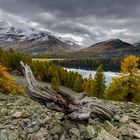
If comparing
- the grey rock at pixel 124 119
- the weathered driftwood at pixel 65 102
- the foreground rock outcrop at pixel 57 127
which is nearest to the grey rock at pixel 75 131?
the foreground rock outcrop at pixel 57 127

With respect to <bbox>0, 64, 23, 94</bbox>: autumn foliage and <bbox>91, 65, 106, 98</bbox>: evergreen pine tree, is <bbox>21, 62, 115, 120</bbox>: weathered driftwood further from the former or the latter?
<bbox>91, 65, 106, 98</bbox>: evergreen pine tree

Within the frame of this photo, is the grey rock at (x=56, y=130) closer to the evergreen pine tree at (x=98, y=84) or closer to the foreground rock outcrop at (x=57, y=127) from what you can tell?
the foreground rock outcrop at (x=57, y=127)

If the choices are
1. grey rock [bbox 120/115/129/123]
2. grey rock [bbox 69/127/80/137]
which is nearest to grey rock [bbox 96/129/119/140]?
grey rock [bbox 69/127/80/137]

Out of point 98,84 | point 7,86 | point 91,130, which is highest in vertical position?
point 91,130

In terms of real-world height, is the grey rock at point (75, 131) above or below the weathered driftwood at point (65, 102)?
below

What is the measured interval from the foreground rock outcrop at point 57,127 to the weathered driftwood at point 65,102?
1.93ft

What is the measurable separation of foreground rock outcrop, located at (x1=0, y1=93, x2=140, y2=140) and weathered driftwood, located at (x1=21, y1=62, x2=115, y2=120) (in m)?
0.59

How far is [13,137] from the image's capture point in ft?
42.7

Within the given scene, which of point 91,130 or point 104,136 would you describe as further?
point 91,130

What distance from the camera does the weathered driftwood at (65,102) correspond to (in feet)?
45.2

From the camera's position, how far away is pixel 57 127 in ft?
45.1

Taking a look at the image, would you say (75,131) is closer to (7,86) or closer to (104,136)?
(104,136)

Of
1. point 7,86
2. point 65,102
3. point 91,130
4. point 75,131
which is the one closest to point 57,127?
point 75,131

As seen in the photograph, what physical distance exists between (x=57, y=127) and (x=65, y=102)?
4.55ft
